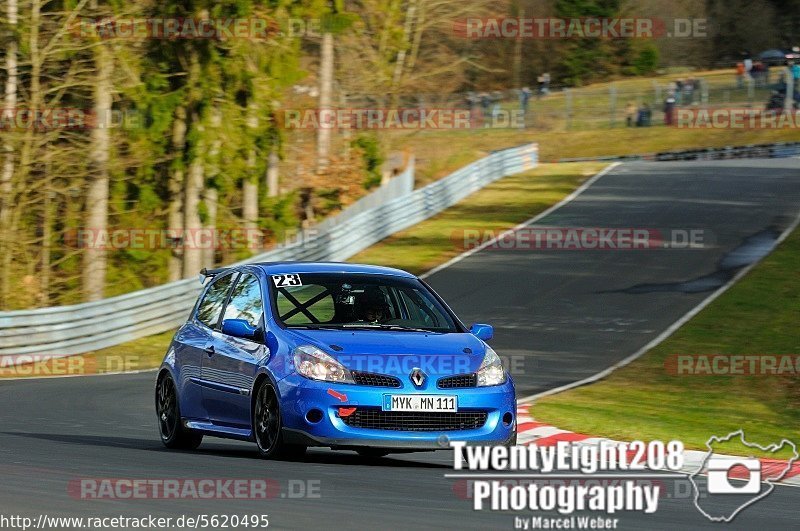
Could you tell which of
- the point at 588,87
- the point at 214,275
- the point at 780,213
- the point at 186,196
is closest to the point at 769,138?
the point at 588,87

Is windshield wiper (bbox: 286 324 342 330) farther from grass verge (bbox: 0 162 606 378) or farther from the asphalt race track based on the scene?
grass verge (bbox: 0 162 606 378)

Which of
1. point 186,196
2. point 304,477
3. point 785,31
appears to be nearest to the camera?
point 304,477

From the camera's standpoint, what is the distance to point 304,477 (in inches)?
364

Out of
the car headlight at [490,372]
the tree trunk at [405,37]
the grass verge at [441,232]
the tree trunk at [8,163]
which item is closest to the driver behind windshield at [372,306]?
the car headlight at [490,372]

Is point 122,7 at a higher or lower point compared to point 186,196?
higher

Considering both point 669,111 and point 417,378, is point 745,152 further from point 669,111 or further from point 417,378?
point 417,378

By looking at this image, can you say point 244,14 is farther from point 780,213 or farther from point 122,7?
point 780,213

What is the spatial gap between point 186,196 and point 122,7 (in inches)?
190

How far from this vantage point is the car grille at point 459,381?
398 inches

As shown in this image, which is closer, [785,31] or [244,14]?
[244,14]

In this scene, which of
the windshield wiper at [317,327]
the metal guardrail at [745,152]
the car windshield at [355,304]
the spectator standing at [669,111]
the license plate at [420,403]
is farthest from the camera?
the spectator standing at [669,111]

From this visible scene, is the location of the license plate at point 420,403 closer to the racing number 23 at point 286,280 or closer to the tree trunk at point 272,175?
the racing number 23 at point 286,280

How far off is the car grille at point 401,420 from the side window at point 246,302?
133 cm

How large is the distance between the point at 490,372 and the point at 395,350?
71cm
